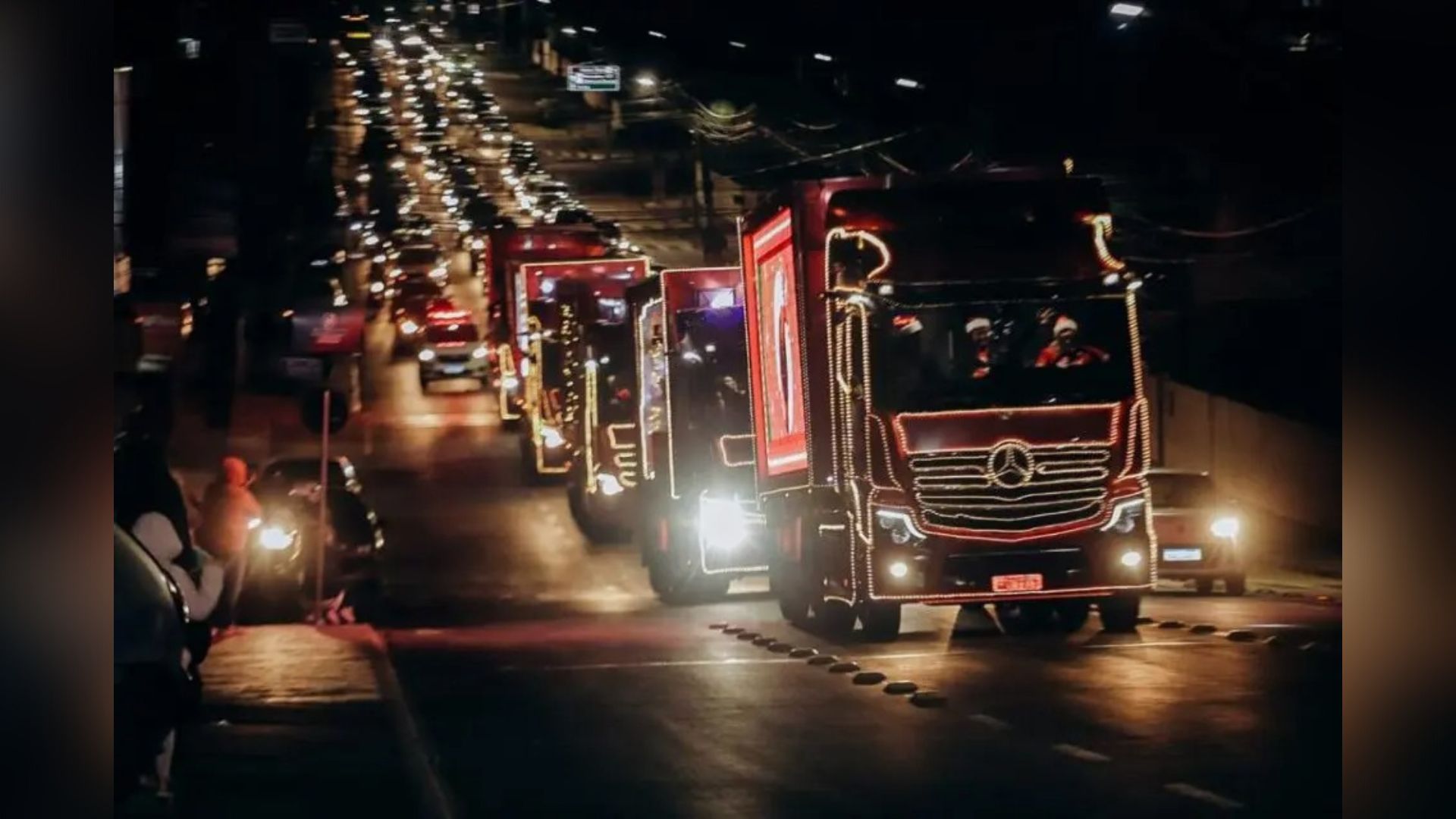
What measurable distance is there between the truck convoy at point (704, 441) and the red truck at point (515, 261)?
13747 mm

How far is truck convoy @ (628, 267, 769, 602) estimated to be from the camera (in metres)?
23.9

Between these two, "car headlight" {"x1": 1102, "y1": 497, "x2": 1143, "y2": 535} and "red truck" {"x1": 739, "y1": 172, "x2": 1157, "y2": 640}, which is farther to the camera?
"car headlight" {"x1": 1102, "y1": 497, "x2": 1143, "y2": 535}

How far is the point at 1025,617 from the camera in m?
21.1

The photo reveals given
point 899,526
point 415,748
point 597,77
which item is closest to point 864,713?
point 415,748

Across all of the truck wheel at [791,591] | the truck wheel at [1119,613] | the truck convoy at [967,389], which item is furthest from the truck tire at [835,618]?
the truck wheel at [1119,613]

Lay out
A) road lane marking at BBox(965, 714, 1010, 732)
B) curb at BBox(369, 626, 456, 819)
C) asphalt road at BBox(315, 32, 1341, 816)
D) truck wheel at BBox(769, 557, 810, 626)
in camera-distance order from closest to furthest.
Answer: curb at BBox(369, 626, 456, 819) → asphalt road at BBox(315, 32, 1341, 816) → road lane marking at BBox(965, 714, 1010, 732) → truck wheel at BBox(769, 557, 810, 626)

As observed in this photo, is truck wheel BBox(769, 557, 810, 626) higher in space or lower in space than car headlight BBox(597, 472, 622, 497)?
lower

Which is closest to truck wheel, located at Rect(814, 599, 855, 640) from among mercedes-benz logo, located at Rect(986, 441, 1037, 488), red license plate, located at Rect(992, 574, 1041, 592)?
red license plate, located at Rect(992, 574, 1041, 592)

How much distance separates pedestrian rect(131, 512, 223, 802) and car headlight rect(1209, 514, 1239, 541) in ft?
49.2

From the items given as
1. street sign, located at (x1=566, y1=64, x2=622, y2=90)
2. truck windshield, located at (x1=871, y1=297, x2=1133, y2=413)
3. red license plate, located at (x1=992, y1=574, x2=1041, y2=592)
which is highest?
street sign, located at (x1=566, y1=64, x2=622, y2=90)

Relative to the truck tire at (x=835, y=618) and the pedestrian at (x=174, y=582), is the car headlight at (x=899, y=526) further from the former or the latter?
the pedestrian at (x=174, y=582)

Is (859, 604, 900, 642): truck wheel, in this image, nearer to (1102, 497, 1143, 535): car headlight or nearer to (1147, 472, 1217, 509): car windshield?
(1102, 497, 1143, 535): car headlight

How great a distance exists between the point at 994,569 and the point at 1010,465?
845 millimetres

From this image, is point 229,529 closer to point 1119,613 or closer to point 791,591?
point 791,591
